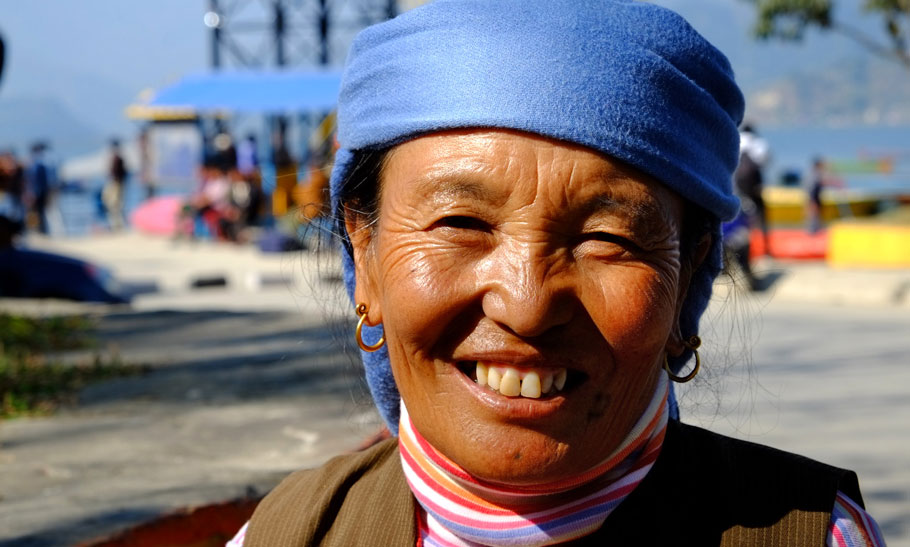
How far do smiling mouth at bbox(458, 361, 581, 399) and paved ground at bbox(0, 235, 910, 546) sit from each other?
544mm

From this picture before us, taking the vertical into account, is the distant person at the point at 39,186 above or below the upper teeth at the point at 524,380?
below

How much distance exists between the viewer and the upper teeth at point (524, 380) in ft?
5.07

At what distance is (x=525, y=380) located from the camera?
155cm

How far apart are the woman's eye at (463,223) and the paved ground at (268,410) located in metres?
0.53

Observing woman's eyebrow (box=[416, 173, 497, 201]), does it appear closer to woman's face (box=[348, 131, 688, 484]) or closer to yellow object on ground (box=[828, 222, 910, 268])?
woman's face (box=[348, 131, 688, 484])

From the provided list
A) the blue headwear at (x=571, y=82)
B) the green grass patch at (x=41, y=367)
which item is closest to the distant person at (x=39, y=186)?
the green grass patch at (x=41, y=367)

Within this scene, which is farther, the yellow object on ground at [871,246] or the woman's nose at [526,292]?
the yellow object on ground at [871,246]

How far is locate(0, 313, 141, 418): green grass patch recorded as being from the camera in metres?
4.59

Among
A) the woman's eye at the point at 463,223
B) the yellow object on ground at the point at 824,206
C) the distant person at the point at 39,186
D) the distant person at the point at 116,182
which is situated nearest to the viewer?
the woman's eye at the point at 463,223

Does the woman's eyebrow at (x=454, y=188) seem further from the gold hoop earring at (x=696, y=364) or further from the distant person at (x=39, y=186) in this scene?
the distant person at (x=39, y=186)

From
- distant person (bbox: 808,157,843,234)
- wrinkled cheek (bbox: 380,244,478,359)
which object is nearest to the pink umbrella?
distant person (bbox: 808,157,843,234)

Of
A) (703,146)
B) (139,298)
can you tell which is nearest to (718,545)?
(703,146)

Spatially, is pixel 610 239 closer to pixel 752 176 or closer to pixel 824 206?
pixel 752 176

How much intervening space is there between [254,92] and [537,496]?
18977mm
